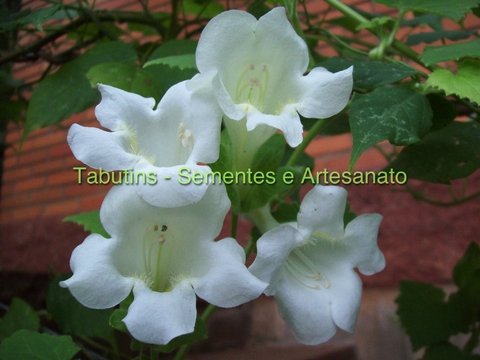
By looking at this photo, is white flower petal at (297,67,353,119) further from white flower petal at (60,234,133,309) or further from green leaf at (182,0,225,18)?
green leaf at (182,0,225,18)

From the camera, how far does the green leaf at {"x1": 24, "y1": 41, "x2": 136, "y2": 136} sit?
69 cm

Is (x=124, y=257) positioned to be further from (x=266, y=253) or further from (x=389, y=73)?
(x=389, y=73)

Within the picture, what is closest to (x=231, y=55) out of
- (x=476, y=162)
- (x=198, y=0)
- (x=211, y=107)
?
(x=211, y=107)

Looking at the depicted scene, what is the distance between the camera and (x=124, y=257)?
1.32 ft

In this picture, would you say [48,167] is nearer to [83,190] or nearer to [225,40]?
[83,190]

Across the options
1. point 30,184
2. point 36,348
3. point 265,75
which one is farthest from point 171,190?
point 30,184

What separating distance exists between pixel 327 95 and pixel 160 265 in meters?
0.18

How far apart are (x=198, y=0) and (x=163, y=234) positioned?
650 mm

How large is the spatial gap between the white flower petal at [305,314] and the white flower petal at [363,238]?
58 millimetres

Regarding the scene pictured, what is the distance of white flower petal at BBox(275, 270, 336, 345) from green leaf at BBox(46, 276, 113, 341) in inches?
14.0

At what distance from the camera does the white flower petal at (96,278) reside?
350mm

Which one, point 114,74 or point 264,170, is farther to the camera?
point 114,74

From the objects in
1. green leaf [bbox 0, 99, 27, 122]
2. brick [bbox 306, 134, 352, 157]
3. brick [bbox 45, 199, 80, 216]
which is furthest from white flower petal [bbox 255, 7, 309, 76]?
brick [bbox 45, 199, 80, 216]

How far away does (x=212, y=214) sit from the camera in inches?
15.3
